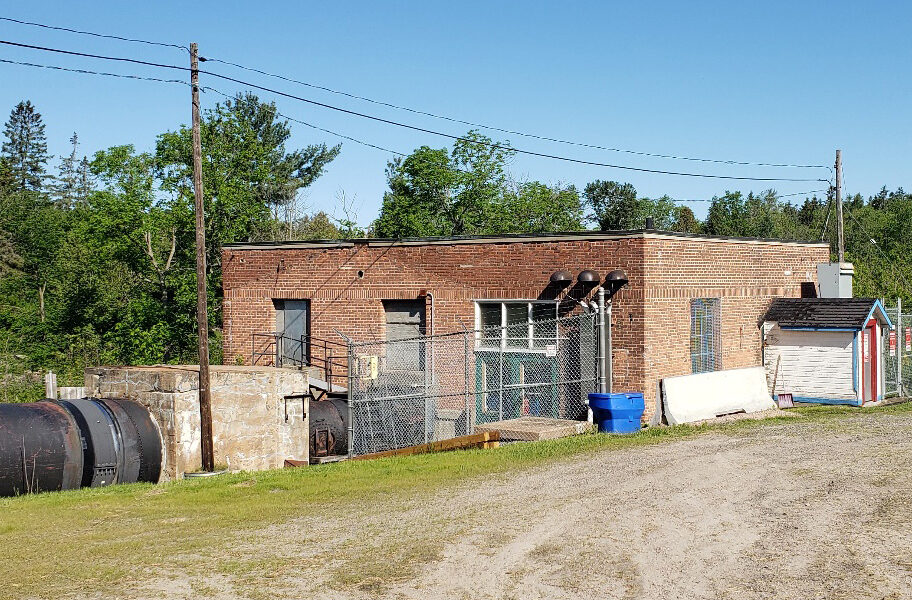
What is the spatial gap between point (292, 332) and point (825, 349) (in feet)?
42.9

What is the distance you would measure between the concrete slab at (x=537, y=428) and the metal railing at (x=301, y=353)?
603 centimetres

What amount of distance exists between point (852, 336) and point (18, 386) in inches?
938

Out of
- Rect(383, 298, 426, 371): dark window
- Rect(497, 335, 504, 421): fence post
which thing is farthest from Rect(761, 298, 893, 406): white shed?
Rect(383, 298, 426, 371): dark window

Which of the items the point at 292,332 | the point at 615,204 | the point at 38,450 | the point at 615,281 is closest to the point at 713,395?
the point at 615,281

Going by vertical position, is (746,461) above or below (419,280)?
below

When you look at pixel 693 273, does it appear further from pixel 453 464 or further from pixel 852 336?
pixel 453 464

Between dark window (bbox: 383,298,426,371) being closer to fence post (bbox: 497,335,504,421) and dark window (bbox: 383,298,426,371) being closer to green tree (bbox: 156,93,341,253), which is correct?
fence post (bbox: 497,335,504,421)

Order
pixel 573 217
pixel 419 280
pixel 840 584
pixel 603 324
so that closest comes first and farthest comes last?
1. pixel 840 584
2. pixel 603 324
3. pixel 419 280
4. pixel 573 217

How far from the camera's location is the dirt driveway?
7.79m

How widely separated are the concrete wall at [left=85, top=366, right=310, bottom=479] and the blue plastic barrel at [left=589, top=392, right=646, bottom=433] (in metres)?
5.66

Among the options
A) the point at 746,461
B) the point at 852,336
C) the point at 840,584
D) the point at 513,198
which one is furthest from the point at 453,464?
the point at 513,198

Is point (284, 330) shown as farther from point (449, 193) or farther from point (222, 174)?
point (449, 193)

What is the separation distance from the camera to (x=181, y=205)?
3183 cm

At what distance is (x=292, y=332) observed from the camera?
79.6 ft
